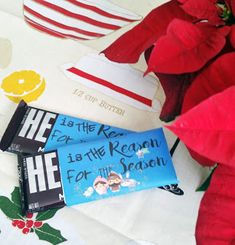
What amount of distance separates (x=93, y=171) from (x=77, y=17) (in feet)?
0.86

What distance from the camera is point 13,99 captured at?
1.73ft

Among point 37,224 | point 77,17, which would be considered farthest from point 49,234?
point 77,17

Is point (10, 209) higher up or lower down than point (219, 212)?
lower down

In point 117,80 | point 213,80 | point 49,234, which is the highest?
point 213,80

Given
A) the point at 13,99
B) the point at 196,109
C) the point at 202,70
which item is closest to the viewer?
the point at 196,109

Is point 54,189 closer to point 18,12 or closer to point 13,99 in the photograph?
point 13,99

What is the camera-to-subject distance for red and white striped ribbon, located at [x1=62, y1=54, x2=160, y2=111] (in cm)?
54

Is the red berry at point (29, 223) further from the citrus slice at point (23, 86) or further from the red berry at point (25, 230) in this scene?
the citrus slice at point (23, 86)

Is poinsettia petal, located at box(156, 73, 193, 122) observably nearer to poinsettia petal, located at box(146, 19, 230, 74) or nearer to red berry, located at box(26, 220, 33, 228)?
poinsettia petal, located at box(146, 19, 230, 74)

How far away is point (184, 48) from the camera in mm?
368

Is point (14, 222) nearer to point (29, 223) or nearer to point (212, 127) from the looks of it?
point (29, 223)

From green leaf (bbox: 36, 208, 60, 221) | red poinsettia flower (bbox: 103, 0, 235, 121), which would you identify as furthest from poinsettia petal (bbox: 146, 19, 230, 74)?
green leaf (bbox: 36, 208, 60, 221)

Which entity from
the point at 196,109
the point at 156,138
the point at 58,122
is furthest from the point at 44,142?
the point at 196,109

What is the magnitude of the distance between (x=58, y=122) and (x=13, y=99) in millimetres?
79
